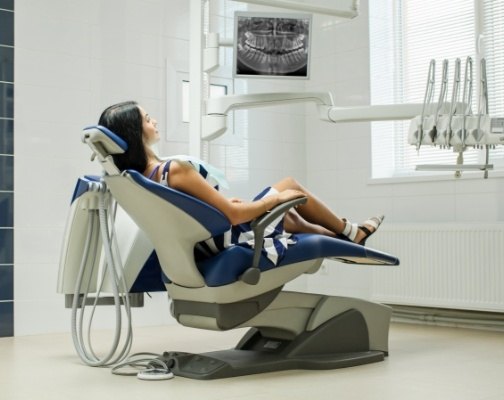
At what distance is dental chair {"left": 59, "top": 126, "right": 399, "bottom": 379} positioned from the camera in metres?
3.45

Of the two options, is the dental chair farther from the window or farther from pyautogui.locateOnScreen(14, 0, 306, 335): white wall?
the window

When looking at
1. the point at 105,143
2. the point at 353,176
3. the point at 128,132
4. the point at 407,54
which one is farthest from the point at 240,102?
the point at 407,54

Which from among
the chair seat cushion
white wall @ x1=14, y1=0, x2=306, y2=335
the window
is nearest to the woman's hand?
the chair seat cushion

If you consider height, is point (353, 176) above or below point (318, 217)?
above

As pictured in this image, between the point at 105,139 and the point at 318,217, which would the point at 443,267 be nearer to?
the point at 318,217

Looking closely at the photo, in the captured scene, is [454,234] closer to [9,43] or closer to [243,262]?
[243,262]

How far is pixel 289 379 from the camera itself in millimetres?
3537

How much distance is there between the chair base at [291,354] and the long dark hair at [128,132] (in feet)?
3.10

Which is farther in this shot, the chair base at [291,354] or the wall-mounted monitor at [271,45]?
the wall-mounted monitor at [271,45]

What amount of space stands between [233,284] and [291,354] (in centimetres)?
52

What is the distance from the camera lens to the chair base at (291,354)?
3.61 meters

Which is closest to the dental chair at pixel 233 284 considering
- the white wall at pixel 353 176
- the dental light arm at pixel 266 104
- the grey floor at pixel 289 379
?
the grey floor at pixel 289 379

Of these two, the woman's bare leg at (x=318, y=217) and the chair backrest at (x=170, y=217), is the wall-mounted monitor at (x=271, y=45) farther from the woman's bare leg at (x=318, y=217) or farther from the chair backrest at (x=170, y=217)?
the chair backrest at (x=170, y=217)

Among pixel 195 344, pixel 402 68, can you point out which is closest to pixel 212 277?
pixel 195 344
